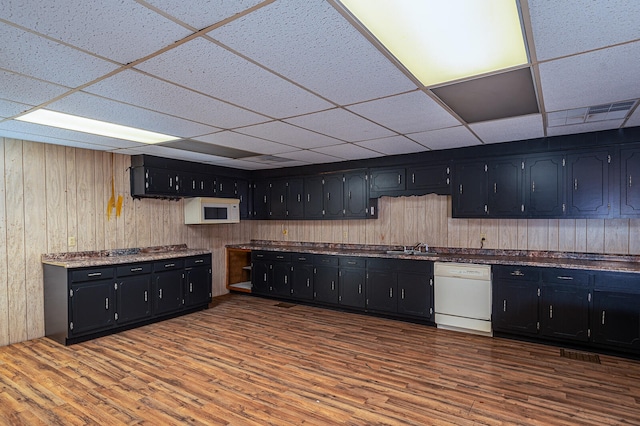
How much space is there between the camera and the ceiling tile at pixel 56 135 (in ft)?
11.4

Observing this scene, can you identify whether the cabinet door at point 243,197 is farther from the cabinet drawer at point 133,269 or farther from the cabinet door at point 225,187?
the cabinet drawer at point 133,269

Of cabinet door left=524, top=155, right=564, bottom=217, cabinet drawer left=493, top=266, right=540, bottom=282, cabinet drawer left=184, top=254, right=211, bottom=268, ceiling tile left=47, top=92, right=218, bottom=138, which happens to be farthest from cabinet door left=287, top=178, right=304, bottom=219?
cabinet door left=524, top=155, right=564, bottom=217

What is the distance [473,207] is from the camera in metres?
4.69

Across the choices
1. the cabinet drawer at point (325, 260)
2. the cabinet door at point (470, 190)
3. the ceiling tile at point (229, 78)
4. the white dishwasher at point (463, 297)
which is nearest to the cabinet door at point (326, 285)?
the cabinet drawer at point (325, 260)

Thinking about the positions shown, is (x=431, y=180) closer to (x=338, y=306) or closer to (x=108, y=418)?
(x=338, y=306)

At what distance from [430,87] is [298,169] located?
3983mm

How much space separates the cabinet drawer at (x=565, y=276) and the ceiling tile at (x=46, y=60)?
4462mm

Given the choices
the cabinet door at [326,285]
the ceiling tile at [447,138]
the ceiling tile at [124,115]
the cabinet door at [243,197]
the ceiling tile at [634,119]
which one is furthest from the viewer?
the cabinet door at [243,197]

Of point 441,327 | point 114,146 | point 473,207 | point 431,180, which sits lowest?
point 441,327

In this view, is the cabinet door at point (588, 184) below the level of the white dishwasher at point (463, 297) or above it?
above

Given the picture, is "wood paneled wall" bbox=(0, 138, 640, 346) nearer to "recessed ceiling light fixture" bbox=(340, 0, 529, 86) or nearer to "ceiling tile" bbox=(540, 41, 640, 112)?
"ceiling tile" bbox=(540, 41, 640, 112)

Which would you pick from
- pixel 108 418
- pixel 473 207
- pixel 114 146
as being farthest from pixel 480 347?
pixel 114 146

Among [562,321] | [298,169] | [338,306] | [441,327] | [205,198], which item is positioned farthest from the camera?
[298,169]

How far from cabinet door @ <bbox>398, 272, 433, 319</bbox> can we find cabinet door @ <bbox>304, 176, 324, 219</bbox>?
6.22 feet
